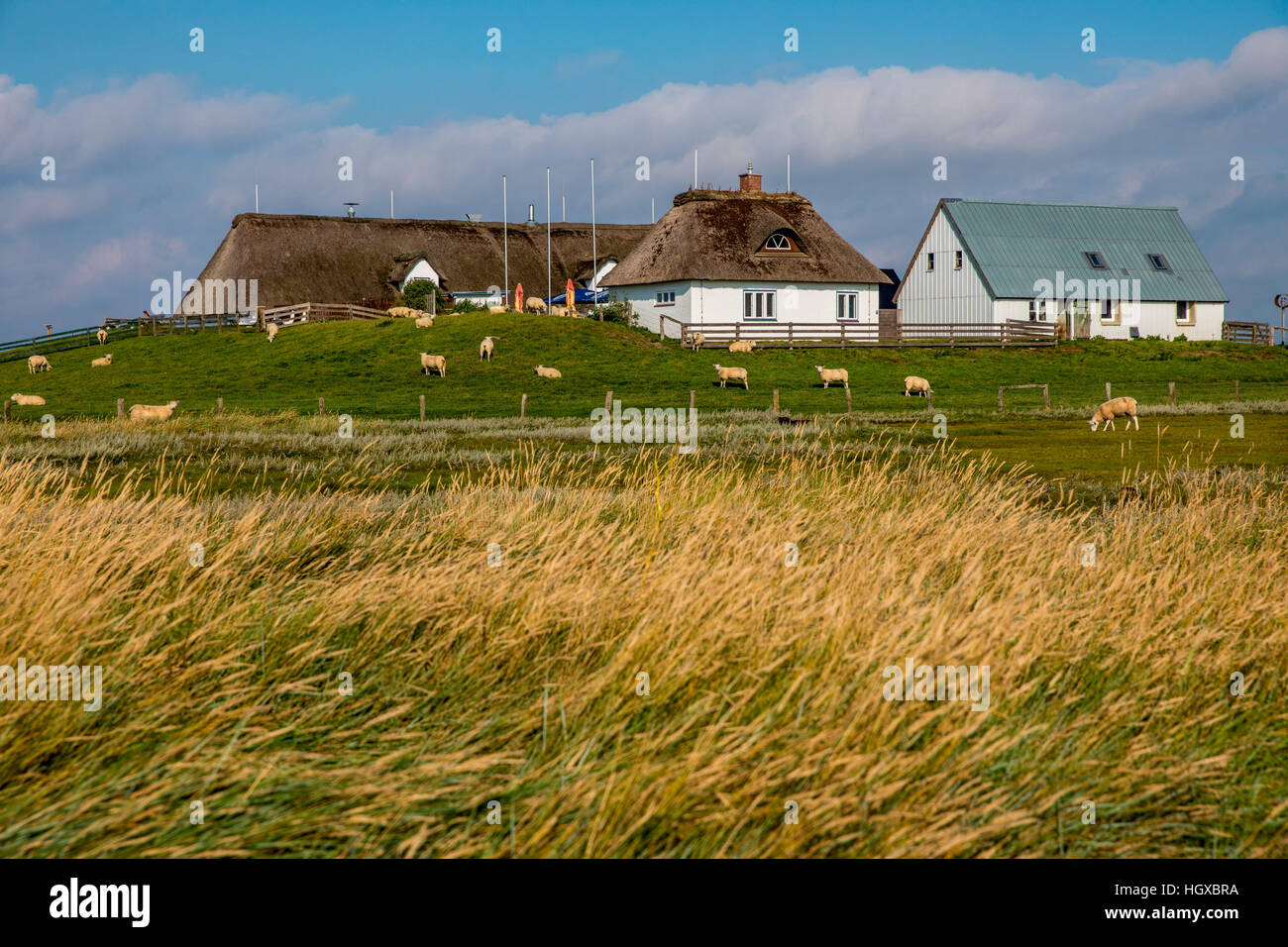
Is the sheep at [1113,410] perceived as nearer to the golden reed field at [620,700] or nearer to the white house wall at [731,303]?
the golden reed field at [620,700]

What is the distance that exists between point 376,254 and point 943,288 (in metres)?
32.8

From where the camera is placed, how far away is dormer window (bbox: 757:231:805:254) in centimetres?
5509

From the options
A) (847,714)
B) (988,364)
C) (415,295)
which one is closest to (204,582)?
(847,714)

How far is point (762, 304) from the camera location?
53.8 m

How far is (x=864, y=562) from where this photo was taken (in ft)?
23.6

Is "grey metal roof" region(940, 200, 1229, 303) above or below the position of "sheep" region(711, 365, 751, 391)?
above

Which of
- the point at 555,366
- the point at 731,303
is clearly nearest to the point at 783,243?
the point at 731,303

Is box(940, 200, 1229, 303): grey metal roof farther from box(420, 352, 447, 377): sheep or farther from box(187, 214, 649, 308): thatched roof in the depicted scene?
box(420, 352, 447, 377): sheep

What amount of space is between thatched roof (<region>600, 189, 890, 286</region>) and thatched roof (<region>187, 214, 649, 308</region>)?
1121 cm

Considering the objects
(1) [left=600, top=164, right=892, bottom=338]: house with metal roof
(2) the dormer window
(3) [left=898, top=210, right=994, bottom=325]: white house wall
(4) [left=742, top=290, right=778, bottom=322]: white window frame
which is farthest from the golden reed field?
(3) [left=898, top=210, right=994, bottom=325]: white house wall

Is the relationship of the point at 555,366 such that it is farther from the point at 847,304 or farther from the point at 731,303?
the point at 847,304

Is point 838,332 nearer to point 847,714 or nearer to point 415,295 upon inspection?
point 415,295

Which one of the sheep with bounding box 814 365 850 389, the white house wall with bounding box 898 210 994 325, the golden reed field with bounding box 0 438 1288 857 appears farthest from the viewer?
the white house wall with bounding box 898 210 994 325

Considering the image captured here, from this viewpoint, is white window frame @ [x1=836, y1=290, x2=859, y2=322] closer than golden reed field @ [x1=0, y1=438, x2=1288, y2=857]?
No
